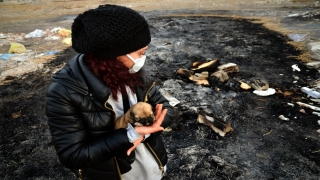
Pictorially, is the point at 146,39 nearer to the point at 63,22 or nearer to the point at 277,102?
the point at 277,102

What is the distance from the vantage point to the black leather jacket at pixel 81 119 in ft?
5.16

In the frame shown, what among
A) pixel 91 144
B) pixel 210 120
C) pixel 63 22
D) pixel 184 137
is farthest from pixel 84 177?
pixel 63 22

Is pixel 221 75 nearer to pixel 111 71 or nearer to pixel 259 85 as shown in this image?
pixel 259 85

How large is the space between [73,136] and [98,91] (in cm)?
34

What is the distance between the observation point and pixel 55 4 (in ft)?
66.0

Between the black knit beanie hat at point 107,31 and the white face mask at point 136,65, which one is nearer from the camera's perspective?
the black knit beanie hat at point 107,31

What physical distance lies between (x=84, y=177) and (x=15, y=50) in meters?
8.01

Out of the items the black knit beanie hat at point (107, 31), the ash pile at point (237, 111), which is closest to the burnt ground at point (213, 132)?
the ash pile at point (237, 111)

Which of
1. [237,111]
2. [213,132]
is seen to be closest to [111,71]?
[213,132]

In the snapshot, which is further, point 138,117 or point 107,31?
point 138,117

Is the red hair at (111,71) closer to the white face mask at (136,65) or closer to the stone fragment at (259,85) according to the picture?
the white face mask at (136,65)

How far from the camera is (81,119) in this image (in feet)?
5.47

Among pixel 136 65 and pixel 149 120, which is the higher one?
pixel 136 65

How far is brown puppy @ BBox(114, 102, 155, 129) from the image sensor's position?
66.4 inches
